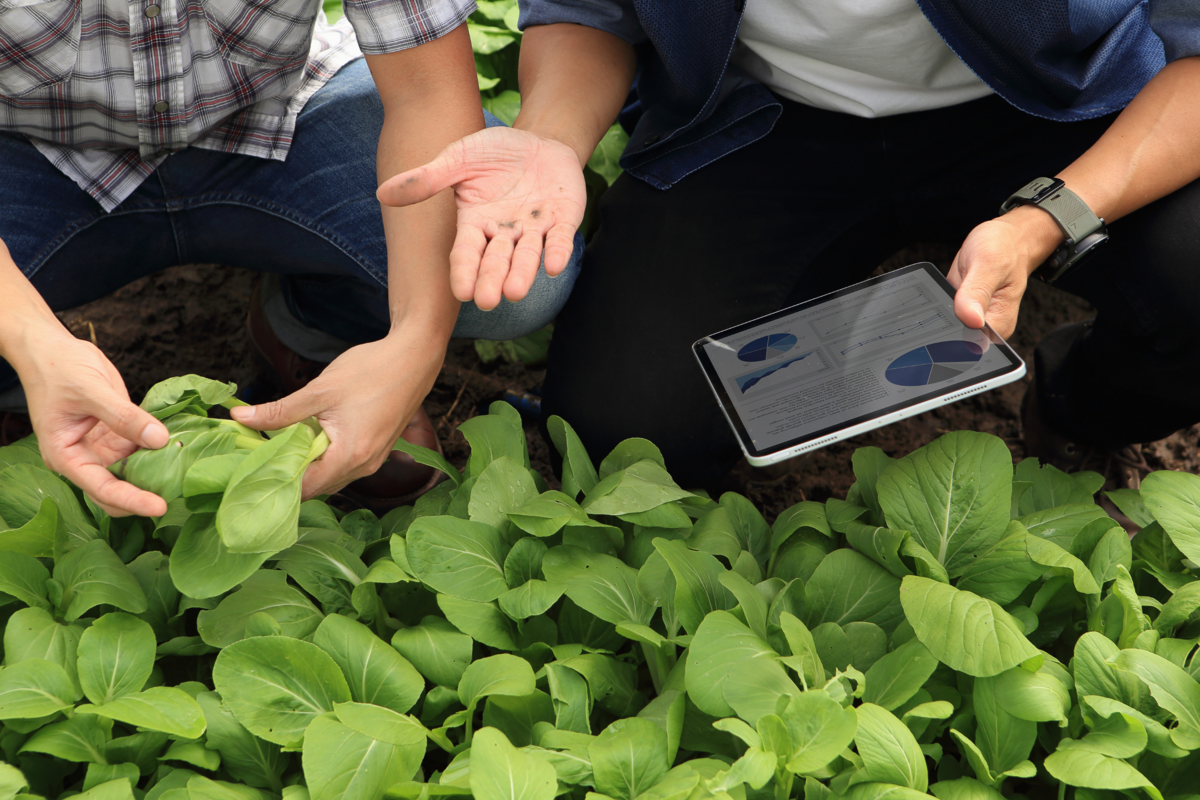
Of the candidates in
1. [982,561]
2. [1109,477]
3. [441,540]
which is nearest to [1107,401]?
[1109,477]

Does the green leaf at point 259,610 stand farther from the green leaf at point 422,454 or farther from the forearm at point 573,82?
the forearm at point 573,82

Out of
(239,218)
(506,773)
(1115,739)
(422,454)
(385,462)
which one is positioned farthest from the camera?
(385,462)

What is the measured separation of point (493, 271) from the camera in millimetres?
1122

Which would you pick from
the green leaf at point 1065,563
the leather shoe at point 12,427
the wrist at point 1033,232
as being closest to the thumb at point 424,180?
the wrist at point 1033,232

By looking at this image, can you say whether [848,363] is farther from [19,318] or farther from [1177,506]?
[19,318]

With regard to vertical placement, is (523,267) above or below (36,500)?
above

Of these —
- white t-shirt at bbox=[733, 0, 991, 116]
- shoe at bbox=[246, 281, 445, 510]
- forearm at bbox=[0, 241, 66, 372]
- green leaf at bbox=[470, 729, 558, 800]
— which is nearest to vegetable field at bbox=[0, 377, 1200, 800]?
green leaf at bbox=[470, 729, 558, 800]

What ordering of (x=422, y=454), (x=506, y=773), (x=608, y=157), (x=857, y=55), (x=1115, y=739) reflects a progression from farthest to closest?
1. (x=608, y=157)
2. (x=857, y=55)
3. (x=422, y=454)
4. (x=1115, y=739)
5. (x=506, y=773)

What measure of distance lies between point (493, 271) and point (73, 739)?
71 centimetres

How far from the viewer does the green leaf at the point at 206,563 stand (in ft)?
2.98

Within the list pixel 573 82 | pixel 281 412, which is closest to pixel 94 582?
pixel 281 412

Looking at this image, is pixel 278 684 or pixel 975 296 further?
pixel 975 296

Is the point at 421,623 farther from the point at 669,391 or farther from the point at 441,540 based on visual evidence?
the point at 669,391

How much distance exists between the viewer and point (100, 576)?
100cm
